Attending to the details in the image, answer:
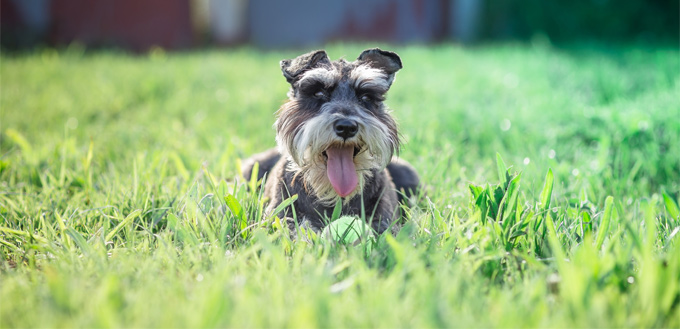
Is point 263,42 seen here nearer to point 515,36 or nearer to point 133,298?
point 515,36

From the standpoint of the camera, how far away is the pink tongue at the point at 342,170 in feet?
10.7

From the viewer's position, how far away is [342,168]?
331cm

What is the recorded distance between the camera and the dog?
3.20m

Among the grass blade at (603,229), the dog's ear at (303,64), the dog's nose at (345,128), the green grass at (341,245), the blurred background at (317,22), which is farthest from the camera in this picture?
the blurred background at (317,22)

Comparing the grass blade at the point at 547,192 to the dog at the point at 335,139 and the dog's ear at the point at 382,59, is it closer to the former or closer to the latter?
the dog at the point at 335,139

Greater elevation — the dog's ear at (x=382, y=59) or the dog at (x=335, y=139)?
the dog's ear at (x=382, y=59)

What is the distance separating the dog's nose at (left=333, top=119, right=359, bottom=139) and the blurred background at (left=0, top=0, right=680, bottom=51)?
12.5 m

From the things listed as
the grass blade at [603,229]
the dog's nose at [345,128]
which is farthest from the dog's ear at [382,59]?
the grass blade at [603,229]

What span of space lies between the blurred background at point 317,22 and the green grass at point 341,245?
679cm

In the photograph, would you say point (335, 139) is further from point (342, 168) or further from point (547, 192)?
point (547, 192)

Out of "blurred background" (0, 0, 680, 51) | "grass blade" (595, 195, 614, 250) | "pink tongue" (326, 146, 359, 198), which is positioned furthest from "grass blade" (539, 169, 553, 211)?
"blurred background" (0, 0, 680, 51)

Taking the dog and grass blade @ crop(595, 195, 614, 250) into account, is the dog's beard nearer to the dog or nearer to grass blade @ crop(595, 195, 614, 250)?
the dog

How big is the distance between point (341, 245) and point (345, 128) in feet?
2.32

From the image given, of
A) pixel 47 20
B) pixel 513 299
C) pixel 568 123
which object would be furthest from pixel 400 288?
pixel 47 20
